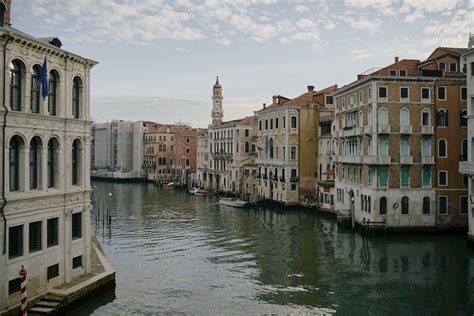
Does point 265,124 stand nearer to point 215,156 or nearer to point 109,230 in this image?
point 215,156

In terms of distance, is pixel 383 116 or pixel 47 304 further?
pixel 383 116

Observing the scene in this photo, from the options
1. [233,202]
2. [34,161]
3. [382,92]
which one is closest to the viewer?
[34,161]

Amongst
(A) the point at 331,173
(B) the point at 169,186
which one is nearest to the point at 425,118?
(A) the point at 331,173

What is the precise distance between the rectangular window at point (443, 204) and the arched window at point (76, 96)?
77.2ft

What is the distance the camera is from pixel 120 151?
9481cm

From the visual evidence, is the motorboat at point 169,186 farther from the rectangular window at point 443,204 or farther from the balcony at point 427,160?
the rectangular window at point 443,204

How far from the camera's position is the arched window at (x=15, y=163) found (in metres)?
14.1

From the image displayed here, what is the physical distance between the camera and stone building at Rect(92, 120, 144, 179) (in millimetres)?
92688

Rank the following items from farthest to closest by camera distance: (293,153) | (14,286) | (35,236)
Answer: (293,153)
(35,236)
(14,286)

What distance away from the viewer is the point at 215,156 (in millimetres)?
67188

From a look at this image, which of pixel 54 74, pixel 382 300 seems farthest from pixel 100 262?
pixel 382 300

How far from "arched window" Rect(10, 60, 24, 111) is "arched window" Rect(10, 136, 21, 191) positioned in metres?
0.98

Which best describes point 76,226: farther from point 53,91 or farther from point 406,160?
point 406,160

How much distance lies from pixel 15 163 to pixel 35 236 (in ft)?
7.62
